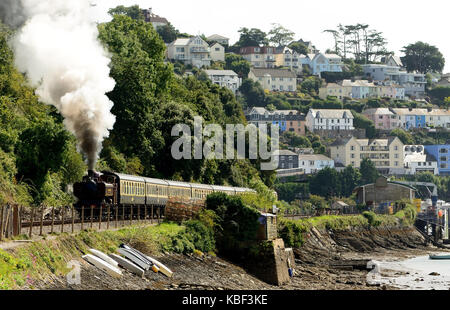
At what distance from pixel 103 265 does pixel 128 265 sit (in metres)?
2.06

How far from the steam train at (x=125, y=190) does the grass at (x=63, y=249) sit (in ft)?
10.4

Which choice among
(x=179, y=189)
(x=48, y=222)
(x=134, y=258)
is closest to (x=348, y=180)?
Answer: (x=179, y=189)

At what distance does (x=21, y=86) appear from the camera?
5662 cm

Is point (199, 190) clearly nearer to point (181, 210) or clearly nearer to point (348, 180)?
point (181, 210)

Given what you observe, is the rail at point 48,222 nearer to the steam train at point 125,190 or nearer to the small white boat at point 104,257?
the steam train at point 125,190

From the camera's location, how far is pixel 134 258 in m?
34.0

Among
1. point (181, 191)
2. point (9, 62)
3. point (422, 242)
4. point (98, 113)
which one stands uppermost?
point (9, 62)

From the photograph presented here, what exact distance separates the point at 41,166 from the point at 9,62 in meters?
8.83

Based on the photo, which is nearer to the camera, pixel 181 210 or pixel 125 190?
pixel 181 210

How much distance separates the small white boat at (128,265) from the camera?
107 ft

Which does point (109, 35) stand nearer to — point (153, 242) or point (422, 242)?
point (153, 242)

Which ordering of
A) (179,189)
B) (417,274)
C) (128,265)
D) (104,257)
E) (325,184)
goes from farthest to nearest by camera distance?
1. (325,184)
2. (417,274)
3. (179,189)
4. (128,265)
5. (104,257)

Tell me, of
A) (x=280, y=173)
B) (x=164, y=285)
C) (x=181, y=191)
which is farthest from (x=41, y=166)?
(x=280, y=173)

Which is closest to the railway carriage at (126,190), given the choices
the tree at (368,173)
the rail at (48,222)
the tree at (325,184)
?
the rail at (48,222)
